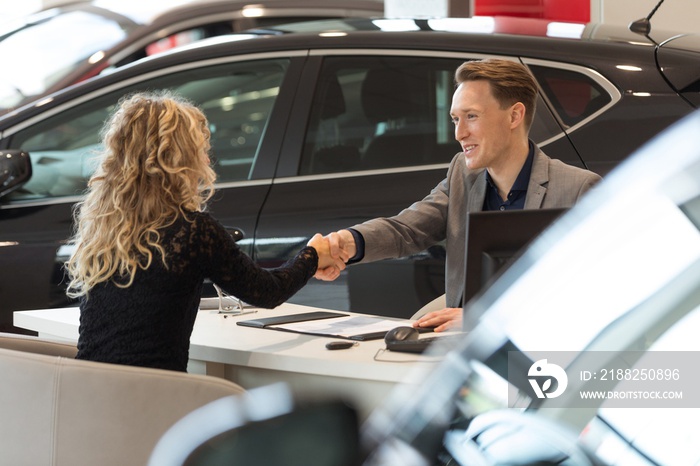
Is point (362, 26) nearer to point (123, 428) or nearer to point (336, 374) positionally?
point (336, 374)

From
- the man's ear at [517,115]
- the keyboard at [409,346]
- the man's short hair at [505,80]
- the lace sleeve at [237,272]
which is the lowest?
the keyboard at [409,346]

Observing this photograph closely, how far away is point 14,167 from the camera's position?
3365 millimetres

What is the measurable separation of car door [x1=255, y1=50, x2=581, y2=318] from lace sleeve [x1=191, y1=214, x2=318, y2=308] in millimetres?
750

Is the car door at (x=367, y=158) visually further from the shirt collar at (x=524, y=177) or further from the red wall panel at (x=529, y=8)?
the red wall panel at (x=529, y=8)

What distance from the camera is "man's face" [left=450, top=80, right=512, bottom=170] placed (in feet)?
8.86

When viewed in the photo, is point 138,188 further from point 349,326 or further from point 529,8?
point 529,8

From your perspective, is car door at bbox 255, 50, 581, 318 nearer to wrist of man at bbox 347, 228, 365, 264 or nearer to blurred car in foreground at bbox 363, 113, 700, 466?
wrist of man at bbox 347, 228, 365, 264

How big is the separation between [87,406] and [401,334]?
67 centimetres

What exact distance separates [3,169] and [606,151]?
1.90 m

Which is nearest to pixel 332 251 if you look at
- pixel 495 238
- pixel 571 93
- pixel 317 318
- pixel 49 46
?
pixel 317 318

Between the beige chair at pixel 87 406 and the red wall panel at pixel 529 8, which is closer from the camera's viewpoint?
the beige chair at pixel 87 406

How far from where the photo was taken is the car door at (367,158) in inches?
125

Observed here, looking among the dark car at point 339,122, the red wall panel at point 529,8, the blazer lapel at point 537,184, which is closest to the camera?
the blazer lapel at point 537,184

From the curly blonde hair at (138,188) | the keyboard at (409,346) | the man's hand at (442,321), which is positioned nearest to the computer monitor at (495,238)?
the keyboard at (409,346)
